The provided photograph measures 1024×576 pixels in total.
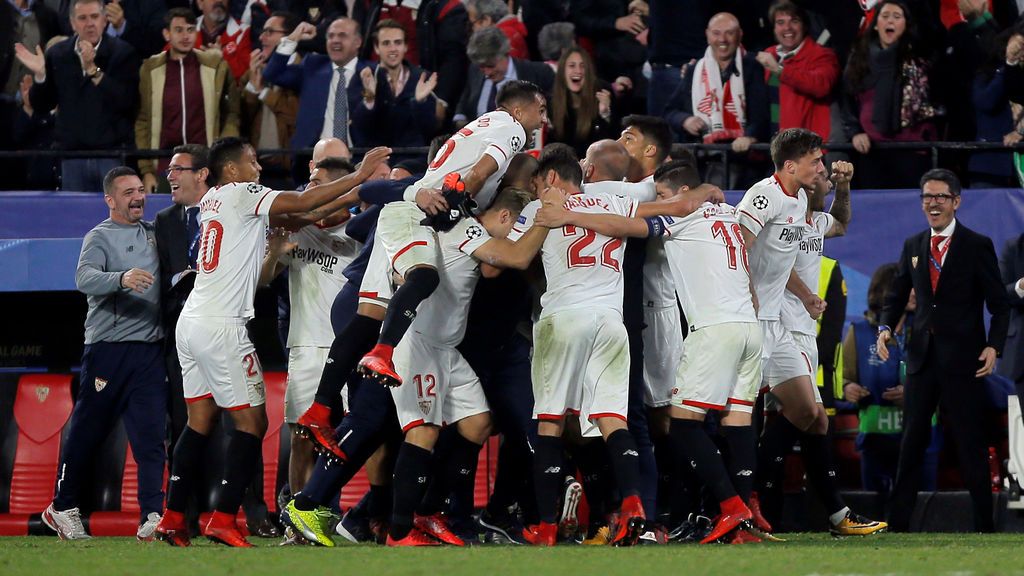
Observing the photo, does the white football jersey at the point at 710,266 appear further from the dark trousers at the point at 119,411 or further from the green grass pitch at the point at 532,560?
the dark trousers at the point at 119,411

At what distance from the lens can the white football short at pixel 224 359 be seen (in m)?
8.18

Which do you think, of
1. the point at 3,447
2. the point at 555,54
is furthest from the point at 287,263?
the point at 555,54

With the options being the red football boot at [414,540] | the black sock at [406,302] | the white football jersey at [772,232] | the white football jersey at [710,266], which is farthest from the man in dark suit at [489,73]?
the red football boot at [414,540]

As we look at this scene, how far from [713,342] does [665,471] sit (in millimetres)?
1569

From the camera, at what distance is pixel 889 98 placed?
37.6ft

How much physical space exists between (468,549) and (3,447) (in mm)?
4842

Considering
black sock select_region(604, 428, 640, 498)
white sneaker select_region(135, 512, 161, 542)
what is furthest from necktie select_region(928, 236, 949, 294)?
white sneaker select_region(135, 512, 161, 542)

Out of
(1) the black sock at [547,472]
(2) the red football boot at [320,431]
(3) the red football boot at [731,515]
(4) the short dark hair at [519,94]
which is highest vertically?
(4) the short dark hair at [519,94]

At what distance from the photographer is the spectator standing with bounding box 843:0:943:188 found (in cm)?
1138

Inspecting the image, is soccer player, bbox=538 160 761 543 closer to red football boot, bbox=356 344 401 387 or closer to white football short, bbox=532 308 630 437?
white football short, bbox=532 308 630 437

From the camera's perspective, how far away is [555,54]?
12.6 meters

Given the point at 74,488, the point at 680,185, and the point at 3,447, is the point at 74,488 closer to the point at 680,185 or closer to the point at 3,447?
the point at 3,447

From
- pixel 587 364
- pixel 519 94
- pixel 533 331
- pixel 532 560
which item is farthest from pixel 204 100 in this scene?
pixel 532 560

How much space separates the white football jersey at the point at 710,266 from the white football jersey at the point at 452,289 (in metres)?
1.08
